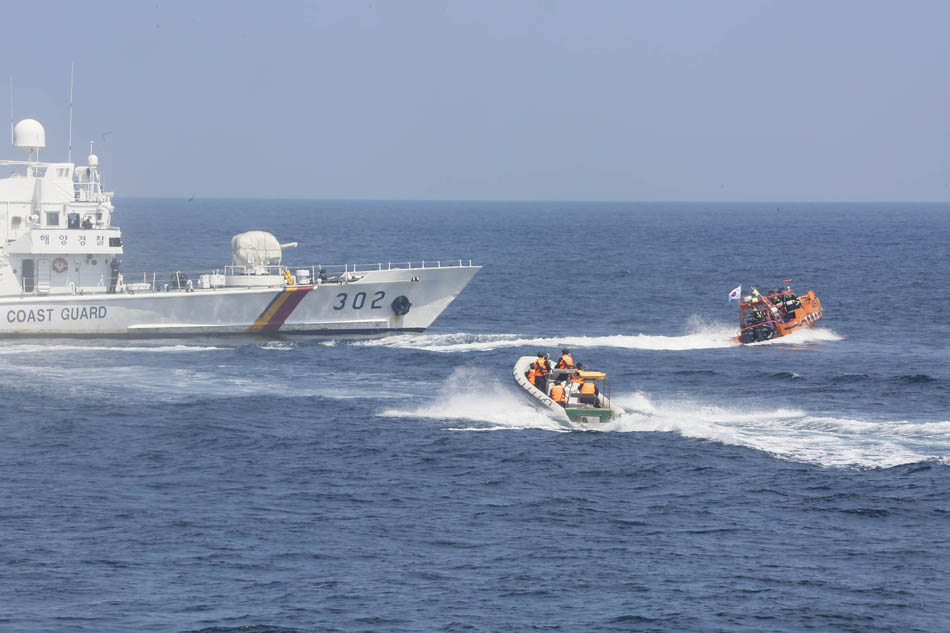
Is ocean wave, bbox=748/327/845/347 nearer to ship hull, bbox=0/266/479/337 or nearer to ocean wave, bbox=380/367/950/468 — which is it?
ship hull, bbox=0/266/479/337

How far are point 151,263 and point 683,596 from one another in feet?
280

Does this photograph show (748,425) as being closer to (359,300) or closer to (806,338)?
(806,338)

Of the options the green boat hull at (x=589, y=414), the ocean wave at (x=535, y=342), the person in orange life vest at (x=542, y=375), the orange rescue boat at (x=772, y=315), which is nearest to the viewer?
the green boat hull at (x=589, y=414)

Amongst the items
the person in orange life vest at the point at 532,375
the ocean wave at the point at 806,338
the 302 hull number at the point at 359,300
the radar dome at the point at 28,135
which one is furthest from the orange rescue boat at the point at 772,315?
the radar dome at the point at 28,135

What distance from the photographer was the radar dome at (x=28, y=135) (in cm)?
6081

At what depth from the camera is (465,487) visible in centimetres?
3234

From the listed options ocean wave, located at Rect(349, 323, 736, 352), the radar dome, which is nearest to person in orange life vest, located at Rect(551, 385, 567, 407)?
ocean wave, located at Rect(349, 323, 736, 352)

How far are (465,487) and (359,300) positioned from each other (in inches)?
1198

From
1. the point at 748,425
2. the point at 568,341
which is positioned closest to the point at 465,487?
the point at 748,425

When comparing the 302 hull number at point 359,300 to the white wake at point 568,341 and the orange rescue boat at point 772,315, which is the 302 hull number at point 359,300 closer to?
the white wake at point 568,341

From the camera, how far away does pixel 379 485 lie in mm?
32438

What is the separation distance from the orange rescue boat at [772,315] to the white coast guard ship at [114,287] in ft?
48.1

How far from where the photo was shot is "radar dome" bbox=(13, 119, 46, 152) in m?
60.8

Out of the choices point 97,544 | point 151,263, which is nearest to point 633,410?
point 97,544
